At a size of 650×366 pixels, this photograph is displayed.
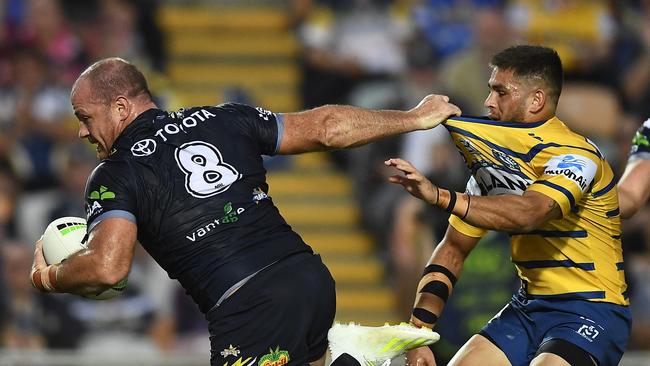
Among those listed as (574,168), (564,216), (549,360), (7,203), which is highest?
(574,168)

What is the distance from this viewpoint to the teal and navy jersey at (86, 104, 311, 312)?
5367mm

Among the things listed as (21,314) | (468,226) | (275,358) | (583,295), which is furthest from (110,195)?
A: (21,314)

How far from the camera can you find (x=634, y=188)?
6.69m

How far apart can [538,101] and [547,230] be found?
669 mm

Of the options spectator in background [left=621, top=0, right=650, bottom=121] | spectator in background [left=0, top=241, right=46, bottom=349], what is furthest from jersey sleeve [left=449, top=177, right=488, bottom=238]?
spectator in background [left=621, top=0, right=650, bottom=121]

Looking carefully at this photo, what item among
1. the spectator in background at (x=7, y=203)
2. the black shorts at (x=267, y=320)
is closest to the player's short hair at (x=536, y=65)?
the black shorts at (x=267, y=320)

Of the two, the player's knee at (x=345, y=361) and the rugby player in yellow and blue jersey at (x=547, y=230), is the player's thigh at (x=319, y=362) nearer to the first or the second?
the player's knee at (x=345, y=361)

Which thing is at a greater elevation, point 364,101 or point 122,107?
point 122,107

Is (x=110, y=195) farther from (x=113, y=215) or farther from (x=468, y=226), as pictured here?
(x=468, y=226)

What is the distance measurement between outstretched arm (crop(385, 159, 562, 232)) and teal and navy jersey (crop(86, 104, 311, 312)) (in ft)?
2.24

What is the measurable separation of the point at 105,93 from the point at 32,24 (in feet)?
22.7

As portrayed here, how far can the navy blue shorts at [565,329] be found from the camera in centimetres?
573

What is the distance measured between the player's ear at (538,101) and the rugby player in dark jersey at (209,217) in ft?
3.11

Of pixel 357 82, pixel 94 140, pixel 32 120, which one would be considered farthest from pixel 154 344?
pixel 94 140
